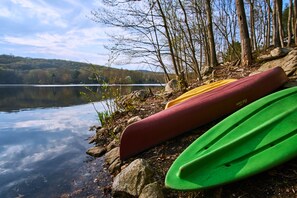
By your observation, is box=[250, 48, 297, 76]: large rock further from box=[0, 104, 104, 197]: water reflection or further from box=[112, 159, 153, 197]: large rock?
box=[0, 104, 104, 197]: water reflection

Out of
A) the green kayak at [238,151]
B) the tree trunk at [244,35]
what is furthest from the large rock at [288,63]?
the green kayak at [238,151]

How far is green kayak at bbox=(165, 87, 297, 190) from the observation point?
1867mm

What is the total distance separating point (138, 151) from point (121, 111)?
8.79ft

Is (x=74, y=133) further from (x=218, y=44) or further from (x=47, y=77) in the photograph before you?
(x=47, y=77)

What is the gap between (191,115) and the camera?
306 centimetres

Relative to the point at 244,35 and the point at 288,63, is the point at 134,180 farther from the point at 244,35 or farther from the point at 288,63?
Result: the point at 244,35

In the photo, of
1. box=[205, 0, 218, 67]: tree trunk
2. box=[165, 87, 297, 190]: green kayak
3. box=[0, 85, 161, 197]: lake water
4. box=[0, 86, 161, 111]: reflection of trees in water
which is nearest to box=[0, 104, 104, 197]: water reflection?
box=[0, 85, 161, 197]: lake water

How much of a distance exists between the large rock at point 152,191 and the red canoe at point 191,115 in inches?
32.4

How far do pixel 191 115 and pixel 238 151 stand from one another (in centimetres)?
106

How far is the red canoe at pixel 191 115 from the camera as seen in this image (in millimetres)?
2883

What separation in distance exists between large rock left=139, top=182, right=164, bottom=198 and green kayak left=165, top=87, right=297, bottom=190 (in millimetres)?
133

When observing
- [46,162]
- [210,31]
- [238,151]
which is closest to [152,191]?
[238,151]

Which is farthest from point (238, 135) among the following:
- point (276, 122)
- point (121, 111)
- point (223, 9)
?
point (223, 9)

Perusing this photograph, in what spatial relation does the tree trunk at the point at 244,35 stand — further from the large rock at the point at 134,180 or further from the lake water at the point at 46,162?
the large rock at the point at 134,180
